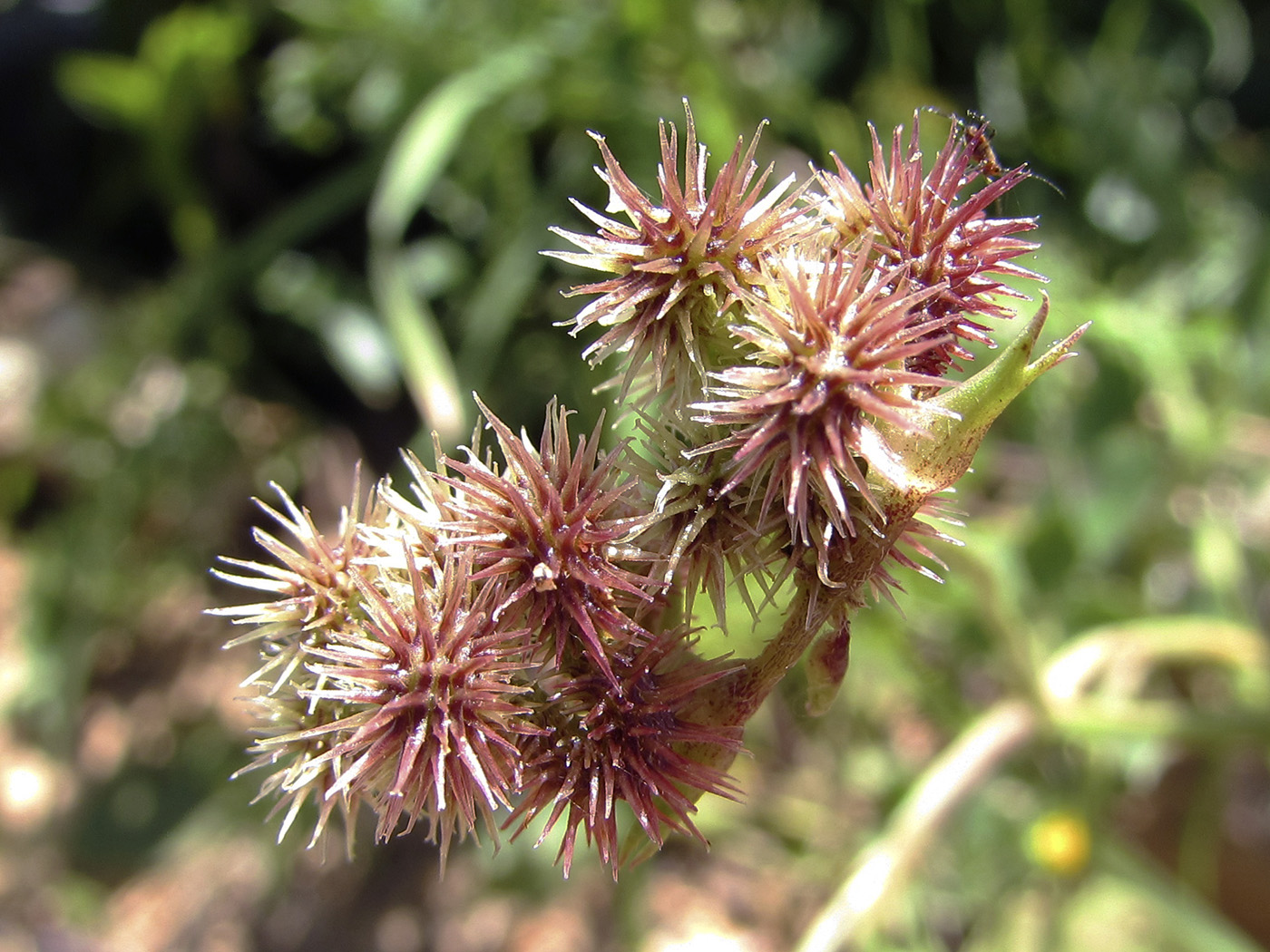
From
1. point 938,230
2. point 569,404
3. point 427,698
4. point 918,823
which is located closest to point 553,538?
point 427,698

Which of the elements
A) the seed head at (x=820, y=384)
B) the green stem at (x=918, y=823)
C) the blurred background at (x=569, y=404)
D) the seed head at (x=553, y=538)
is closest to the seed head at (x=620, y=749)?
the seed head at (x=553, y=538)

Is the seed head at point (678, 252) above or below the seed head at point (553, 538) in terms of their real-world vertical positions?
above

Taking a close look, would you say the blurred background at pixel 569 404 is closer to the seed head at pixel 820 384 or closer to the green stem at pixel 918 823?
the green stem at pixel 918 823

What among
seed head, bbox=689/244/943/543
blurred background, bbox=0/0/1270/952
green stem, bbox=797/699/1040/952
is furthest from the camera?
blurred background, bbox=0/0/1270/952

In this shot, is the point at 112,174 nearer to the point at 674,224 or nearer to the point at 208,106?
the point at 208,106

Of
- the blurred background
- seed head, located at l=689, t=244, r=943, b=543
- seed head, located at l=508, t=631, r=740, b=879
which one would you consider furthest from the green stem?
seed head, located at l=689, t=244, r=943, b=543

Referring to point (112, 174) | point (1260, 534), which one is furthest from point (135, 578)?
point (1260, 534)

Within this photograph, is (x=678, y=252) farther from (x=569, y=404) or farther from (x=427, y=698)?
(x=569, y=404)

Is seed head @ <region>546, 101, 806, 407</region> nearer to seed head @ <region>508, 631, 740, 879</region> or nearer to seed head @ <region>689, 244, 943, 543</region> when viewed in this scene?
seed head @ <region>689, 244, 943, 543</region>
